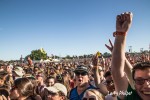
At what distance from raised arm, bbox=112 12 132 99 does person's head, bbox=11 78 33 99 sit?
1865 millimetres

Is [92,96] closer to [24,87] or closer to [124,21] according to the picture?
[24,87]

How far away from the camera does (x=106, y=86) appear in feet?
15.3

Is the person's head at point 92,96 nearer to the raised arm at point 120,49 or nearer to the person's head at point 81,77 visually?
the raised arm at point 120,49

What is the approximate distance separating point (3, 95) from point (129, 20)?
308 cm

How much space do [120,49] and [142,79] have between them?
0.35 m

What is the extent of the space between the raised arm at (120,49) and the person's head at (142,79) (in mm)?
127

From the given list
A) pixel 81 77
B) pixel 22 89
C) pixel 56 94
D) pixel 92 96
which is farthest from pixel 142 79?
pixel 81 77

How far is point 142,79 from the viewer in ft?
7.31

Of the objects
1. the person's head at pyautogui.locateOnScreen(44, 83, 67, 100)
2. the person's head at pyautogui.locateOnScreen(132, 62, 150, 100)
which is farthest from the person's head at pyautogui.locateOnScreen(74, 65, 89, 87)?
the person's head at pyautogui.locateOnScreen(132, 62, 150, 100)

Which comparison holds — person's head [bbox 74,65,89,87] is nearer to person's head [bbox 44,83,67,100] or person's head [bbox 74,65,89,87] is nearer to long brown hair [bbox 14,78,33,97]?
person's head [bbox 44,83,67,100]

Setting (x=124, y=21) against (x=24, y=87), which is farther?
(x=24, y=87)

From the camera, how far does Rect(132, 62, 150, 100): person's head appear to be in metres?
2.18

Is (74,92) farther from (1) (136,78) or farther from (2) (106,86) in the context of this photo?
(1) (136,78)

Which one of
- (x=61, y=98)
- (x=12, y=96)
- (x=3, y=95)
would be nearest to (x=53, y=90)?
(x=61, y=98)
